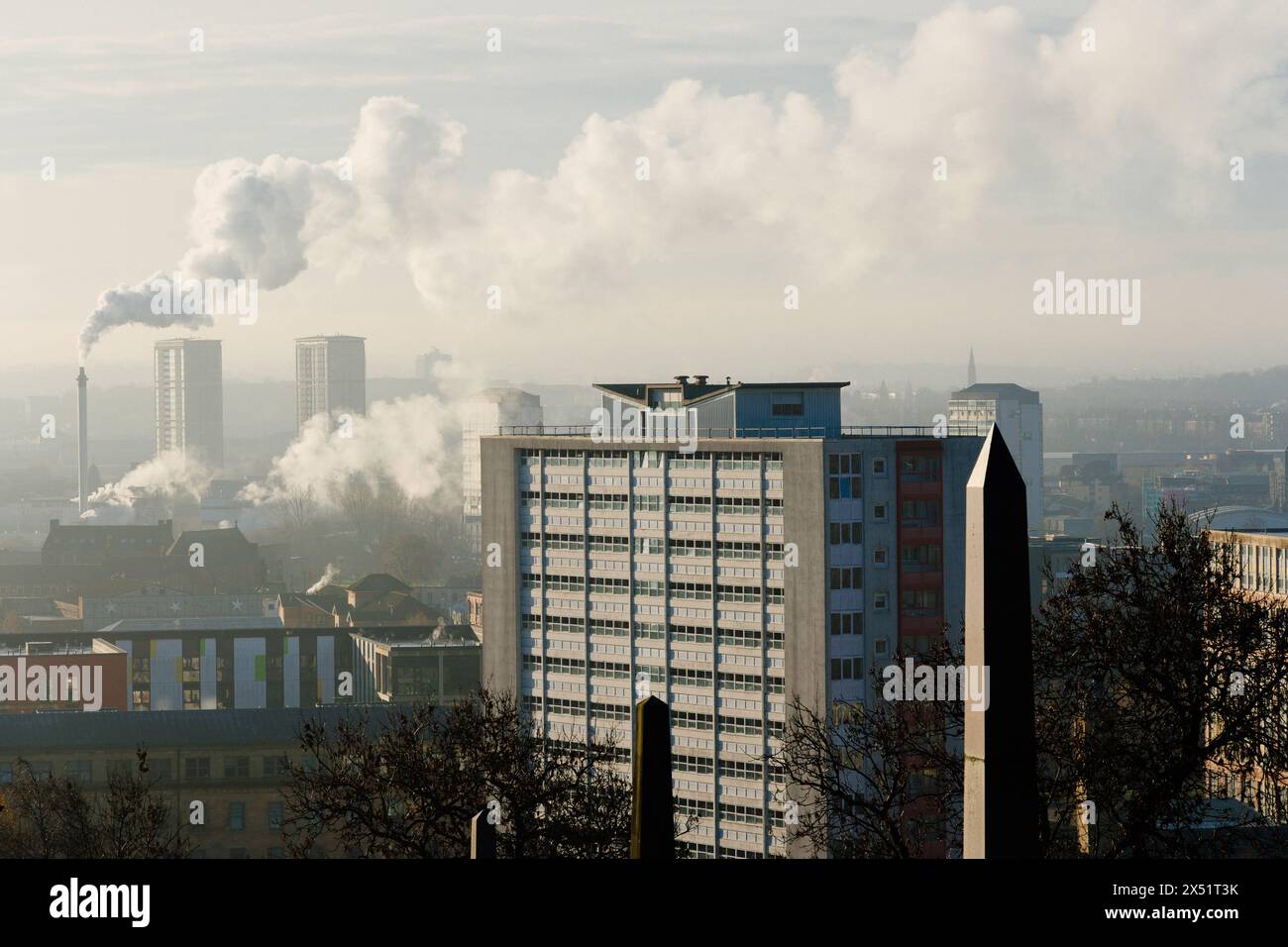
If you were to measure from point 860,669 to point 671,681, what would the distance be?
17.9 m

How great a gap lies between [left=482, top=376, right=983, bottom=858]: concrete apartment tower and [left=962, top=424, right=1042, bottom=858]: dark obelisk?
91491 millimetres

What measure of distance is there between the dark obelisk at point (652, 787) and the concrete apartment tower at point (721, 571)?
300ft

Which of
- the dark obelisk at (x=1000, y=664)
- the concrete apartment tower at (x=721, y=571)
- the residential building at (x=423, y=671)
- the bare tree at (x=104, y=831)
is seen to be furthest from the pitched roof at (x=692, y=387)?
the dark obelisk at (x=1000, y=664)

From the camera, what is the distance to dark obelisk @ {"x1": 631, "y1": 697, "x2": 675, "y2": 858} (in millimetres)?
7332

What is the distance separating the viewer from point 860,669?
10862cm

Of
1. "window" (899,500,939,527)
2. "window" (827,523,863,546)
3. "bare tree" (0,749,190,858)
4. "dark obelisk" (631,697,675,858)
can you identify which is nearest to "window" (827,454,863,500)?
"window" (827,523,863,546)

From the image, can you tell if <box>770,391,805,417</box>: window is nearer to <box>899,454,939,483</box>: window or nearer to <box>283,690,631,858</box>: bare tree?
<box>899,454,939,483</box>: window

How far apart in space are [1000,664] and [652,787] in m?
1.71

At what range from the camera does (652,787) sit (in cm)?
750

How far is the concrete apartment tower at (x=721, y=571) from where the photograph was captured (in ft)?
358

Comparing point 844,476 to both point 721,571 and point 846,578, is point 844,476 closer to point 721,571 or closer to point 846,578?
point 846,578
